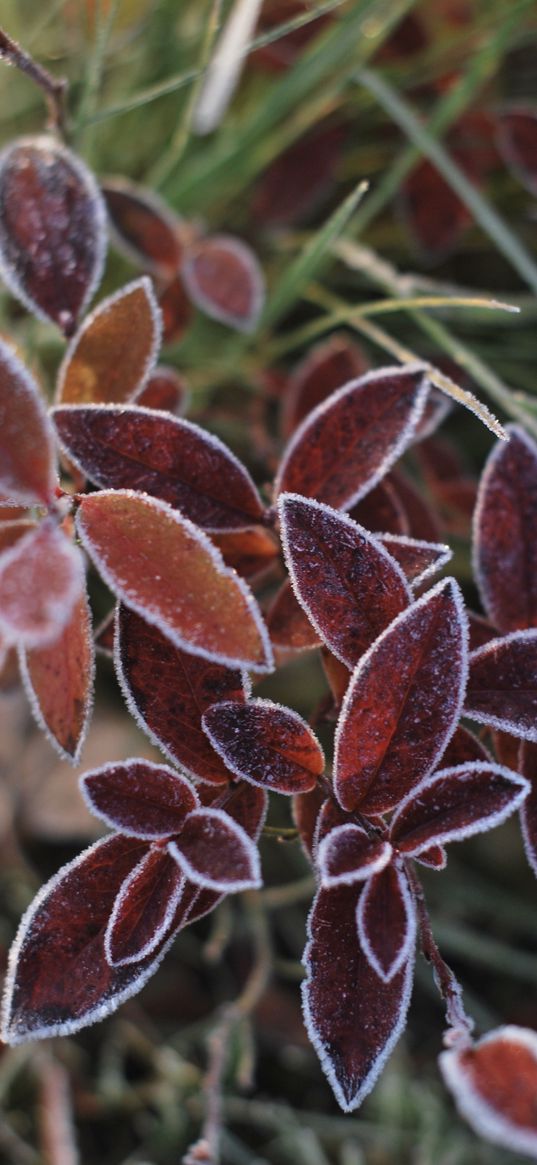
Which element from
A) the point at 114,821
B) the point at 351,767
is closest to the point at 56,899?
the point at 114,821

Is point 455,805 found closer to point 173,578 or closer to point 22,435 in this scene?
point 173,578

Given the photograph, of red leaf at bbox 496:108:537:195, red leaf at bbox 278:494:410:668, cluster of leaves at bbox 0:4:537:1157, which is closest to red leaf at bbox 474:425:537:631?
cluster of leaves at bbox 0:4:537:1157

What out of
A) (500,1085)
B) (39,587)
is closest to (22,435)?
(39,587)

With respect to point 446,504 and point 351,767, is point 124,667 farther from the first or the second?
point 446,504

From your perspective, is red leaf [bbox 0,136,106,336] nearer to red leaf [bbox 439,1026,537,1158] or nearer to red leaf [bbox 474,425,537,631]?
red leaf [bbox 474,425,537,631]

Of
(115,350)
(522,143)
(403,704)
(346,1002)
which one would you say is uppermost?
(115,350)
